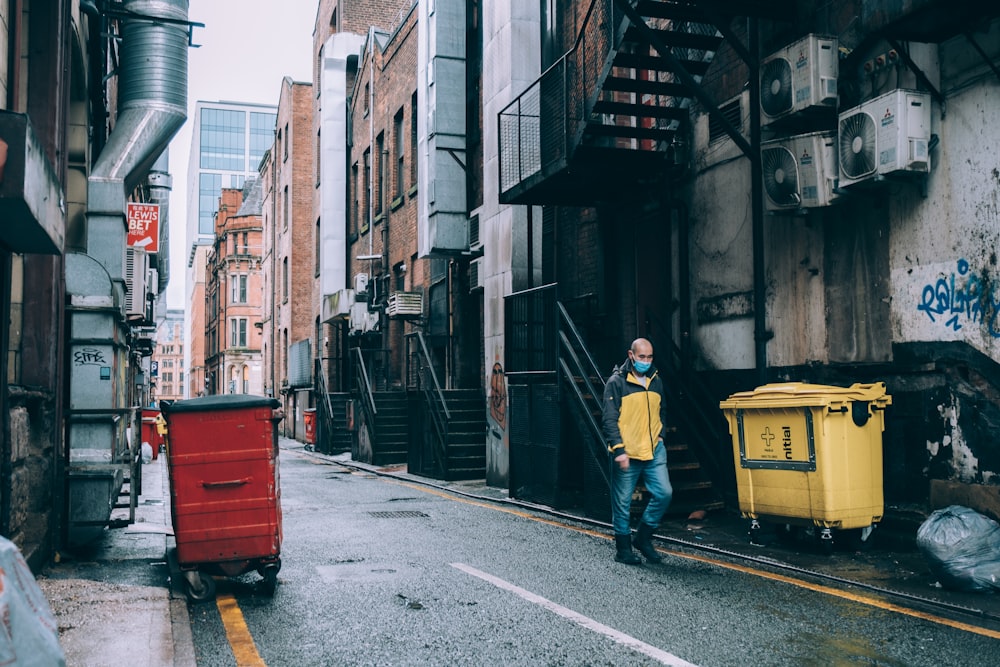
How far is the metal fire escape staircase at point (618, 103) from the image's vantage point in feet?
32.5

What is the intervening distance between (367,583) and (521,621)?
180cm

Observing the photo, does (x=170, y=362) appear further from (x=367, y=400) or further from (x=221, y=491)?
(x=221, y=491)

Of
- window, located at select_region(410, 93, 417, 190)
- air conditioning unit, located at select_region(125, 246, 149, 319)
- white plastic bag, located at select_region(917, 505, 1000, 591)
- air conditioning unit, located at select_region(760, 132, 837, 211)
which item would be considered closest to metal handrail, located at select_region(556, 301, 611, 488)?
air conditioning unit, located at select_region(760, 132, 837, 211)

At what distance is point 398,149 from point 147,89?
12.7m

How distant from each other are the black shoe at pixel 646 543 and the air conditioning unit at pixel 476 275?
10834mm

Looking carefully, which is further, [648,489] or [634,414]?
[634,414]

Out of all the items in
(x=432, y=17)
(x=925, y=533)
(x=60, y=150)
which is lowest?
(x=925, y=533)

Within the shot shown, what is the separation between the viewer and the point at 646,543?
7938mm

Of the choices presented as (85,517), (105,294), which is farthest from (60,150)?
(85,517)

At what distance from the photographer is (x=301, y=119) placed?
39750mm

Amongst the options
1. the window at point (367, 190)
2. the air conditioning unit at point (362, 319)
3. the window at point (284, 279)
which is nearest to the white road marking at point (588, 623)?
the air conditioning unit at point (362, 319)

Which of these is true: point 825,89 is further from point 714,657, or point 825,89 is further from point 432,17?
point 432,17

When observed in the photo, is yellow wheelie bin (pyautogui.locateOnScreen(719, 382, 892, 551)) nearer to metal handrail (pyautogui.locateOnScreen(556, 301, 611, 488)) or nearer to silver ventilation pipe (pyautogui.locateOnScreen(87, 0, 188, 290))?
metal handrail (pyautogui.locateOnScreen(556, 301, 611, 488))

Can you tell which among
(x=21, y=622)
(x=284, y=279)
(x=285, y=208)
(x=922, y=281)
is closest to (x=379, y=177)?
(x=285, y=208)
